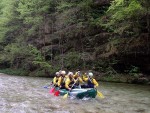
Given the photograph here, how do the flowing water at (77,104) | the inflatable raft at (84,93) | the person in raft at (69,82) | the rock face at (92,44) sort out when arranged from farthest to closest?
the rock face at (92,44) < the person in raft at (69,82) < the inflatable raft at (84,93) < the flowing water at (77,104)

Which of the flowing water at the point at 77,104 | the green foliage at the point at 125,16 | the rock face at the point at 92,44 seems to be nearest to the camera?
the flowing water at the point at 77,104

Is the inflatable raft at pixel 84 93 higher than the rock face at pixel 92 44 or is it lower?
lower

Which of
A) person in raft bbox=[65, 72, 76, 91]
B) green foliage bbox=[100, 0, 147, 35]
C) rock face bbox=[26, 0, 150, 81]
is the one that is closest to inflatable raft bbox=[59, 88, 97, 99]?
person in raft bbox=[65, 72, 76, 91]

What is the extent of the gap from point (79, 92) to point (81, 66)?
15377mm

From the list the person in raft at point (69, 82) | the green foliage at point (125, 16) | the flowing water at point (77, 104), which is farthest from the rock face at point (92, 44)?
the person in raft at point (69, 82)

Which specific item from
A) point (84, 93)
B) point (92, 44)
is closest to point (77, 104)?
→ point (84, 93)

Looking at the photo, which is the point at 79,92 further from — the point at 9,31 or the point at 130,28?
the point at 9,31

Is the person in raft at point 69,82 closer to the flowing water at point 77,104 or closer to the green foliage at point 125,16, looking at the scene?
the flowing water at point 77,104

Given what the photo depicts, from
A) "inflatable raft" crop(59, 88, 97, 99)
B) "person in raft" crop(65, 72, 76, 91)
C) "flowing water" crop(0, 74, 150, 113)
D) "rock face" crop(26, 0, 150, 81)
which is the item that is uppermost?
"rock face" crop(26, 0, 150, 81)

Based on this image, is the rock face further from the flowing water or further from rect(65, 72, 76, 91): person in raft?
rect(65, 72, 76, 91): person in raft

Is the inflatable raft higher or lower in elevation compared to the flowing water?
higher

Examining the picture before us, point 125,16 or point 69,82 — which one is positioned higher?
point 125,16

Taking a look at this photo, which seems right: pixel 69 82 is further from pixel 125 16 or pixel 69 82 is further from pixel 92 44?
pixel 92 44

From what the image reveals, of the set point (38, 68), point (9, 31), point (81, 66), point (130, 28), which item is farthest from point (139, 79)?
point (9, 31)
